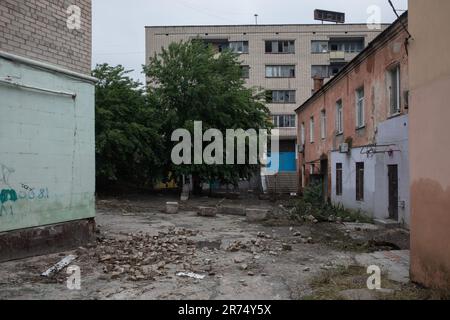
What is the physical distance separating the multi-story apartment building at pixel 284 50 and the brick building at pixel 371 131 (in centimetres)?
1994

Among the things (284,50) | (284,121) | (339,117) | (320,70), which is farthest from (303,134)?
(284,50)

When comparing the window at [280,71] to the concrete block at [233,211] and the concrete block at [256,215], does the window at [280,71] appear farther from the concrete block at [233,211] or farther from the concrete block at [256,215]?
the concrete block at [256,215]

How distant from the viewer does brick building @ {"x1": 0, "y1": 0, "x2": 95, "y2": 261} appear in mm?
6691

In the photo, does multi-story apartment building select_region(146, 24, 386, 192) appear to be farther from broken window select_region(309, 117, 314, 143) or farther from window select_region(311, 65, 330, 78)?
broken window select_region(309, 117, 314, 143)

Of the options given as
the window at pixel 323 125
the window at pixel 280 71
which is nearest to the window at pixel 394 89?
the window at pixel 323 125

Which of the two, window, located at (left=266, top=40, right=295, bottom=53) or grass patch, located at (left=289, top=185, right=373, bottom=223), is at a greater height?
window, located at (left=266, top=40, right=295, bottom=53)

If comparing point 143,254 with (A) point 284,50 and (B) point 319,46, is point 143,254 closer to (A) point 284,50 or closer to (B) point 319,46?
(A) point 284,50

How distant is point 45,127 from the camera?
737 cm

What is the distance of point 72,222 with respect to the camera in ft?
26.2

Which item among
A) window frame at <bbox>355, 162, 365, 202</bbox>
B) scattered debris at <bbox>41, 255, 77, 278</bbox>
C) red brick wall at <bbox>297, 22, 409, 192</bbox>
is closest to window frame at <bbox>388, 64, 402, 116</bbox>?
red brick wall at <bbox>297, 22, 409, 192</bbox>

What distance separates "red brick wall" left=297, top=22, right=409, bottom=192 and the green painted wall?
7747 mm

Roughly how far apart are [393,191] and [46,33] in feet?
30.7

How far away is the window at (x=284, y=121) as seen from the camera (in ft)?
128
